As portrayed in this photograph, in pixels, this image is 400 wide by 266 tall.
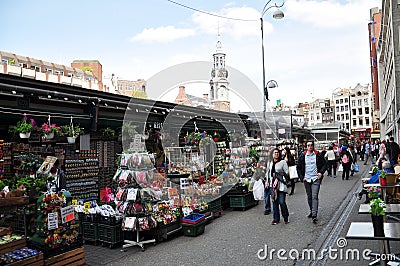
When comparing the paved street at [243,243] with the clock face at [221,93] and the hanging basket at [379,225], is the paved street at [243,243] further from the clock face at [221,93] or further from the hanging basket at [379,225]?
the clock face at [221,93]

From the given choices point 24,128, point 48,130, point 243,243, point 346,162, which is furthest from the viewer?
point 346,162

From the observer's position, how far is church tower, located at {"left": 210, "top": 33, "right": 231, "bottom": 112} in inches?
420

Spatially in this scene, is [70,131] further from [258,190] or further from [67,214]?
[258,190]

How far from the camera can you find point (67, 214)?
5.42 metres

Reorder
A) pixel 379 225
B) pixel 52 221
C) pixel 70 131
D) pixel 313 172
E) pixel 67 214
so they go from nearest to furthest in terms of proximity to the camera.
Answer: pixel 379 225 < pixel 52 221 < pixel 67 214 < pixel 313 172 < pixel 70 131

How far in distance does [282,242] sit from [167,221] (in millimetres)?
2264

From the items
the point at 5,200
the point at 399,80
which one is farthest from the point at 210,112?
the point at 399,80

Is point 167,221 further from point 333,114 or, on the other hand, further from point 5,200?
point 333,114

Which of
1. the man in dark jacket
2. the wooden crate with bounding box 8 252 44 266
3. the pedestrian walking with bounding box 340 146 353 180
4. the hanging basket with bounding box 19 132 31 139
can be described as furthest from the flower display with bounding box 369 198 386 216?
the pedestrian walking with bounding box 340 146 353 180

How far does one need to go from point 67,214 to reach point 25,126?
2.51 meters

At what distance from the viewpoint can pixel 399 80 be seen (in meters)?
17.6

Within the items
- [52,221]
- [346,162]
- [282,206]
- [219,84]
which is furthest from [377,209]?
[346,162]

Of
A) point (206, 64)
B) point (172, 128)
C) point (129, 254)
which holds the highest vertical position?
point (206, 64)
